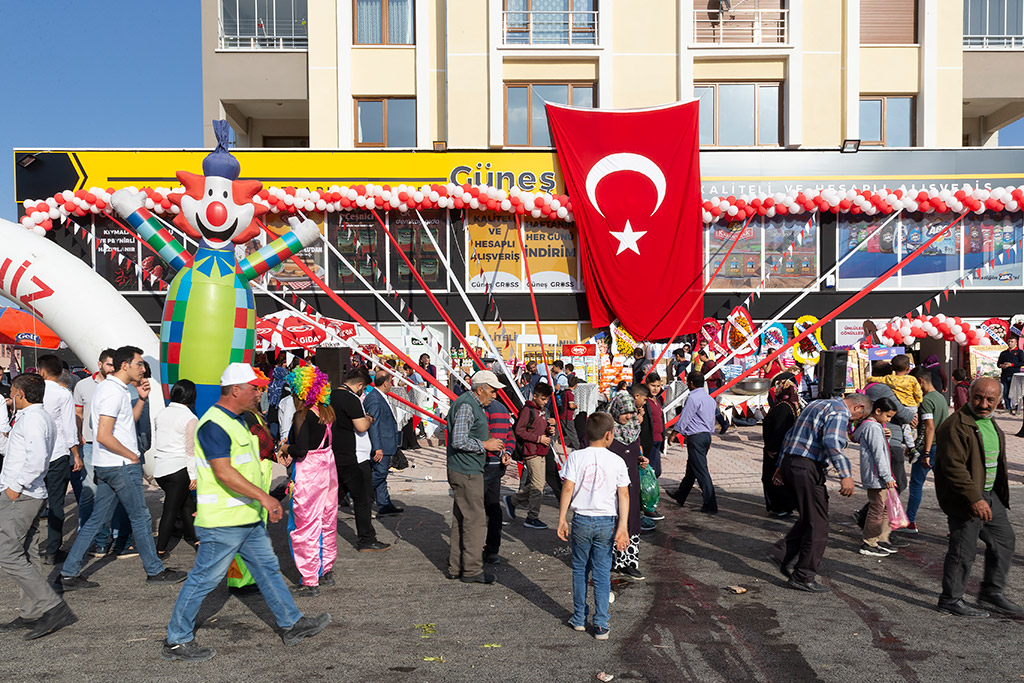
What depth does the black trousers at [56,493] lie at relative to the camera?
646 centimetres

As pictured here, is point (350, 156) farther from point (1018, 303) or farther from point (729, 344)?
point (1018, 303)

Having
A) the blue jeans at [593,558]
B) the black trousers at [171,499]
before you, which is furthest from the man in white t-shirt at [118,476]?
the blue jeans at [593,558]

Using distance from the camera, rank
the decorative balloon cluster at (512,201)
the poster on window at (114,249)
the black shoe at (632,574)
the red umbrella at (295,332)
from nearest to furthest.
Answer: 1. the black shoe at (632,574)
2. the red umbrella at (295,332)
3. the decorative balloon cluster at (512,201)
4. the poster on window at (114,249)

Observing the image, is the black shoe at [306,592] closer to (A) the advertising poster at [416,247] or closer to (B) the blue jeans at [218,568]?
(B) the blue jeans at [218,568]

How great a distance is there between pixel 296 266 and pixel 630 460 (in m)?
13.4

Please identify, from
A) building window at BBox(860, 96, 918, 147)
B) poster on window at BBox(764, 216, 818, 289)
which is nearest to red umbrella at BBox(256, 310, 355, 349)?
poster on window at BBox(764, 216, 818, 289)

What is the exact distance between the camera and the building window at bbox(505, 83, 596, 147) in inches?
769

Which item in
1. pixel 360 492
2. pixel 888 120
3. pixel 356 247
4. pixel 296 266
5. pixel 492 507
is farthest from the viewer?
pixel 888 120

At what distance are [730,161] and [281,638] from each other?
16.3m

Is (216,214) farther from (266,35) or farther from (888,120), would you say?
(888,120)

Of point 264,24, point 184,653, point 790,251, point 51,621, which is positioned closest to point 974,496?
point 184,653

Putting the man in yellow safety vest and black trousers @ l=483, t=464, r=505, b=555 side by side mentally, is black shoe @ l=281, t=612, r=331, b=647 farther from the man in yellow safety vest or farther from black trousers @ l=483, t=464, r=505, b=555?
black trousers @ l=483, t=464, r=505, b=555

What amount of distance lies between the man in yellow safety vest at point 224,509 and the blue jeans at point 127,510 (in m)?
1.81

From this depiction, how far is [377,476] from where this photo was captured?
28.6 ft
